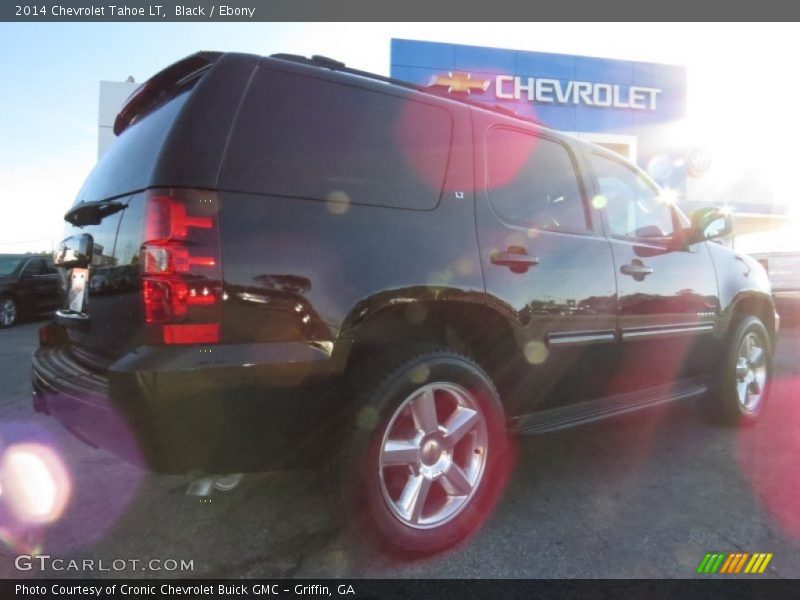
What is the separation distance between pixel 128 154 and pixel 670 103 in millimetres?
19741

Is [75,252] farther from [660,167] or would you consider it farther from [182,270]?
[660,167]

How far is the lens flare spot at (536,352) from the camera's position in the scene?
2.54 meters

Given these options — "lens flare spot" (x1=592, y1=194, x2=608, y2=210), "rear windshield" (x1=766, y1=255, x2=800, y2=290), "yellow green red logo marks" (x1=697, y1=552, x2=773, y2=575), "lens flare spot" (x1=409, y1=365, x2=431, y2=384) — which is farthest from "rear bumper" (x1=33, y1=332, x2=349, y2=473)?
"rear windshield" (x1=766, y1=255, x2=800, y2=290)

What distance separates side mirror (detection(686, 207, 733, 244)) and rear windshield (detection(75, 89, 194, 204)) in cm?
323

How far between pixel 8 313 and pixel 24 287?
0.64m

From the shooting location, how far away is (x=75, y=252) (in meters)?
2.27

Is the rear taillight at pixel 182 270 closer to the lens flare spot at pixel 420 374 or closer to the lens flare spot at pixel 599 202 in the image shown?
the lens flare spot at pixel 420 374

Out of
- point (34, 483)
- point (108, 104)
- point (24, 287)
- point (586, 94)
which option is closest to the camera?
point (34, 483)

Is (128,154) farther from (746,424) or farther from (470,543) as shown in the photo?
(746,424)

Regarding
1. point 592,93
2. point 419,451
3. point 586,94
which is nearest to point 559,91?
point 586,94

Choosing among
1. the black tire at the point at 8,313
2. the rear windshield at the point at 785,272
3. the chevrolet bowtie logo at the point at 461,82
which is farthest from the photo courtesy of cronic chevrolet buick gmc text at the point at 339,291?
the chevrolet bowtie logo at the point at 461,82

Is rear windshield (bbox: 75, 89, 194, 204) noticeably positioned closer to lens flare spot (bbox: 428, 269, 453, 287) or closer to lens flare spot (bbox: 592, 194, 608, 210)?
lens flare spot (bbox: 428, 269, 453, 287)

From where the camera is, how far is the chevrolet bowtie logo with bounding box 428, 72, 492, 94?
1490cm

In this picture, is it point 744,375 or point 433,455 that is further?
point 744,375
